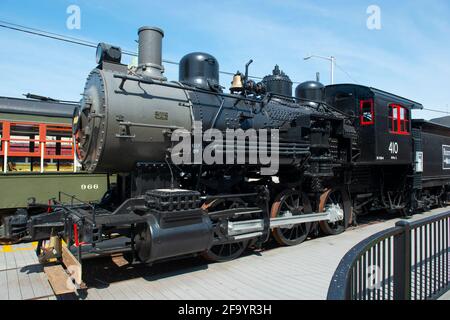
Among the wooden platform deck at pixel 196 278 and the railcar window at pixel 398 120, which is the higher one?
the railcar window at pixel 398 120

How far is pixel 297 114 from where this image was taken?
7.59 meters

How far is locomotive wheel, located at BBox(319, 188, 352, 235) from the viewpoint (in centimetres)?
785

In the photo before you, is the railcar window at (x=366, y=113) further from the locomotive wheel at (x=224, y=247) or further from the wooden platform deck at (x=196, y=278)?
the locomotive wheel at (x=224, y=247)

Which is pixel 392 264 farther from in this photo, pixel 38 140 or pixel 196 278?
pixel 38 140

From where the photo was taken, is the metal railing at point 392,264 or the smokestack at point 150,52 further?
the smokestack at point 150,52

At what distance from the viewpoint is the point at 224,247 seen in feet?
20.2

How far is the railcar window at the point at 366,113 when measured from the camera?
882 cm

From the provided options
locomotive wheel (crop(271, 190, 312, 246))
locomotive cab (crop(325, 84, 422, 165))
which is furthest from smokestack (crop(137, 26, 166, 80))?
locomotive cab (crop(325, 84, 422, 165))

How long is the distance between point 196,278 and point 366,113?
641 centimetres

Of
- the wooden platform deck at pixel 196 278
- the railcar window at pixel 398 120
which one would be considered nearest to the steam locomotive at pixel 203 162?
the railcar window at pixel 398 120

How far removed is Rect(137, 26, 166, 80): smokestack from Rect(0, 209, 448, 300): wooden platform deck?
121 inches

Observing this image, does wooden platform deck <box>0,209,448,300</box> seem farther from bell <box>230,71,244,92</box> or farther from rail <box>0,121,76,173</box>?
bell <box>230,71,244,92</box>
